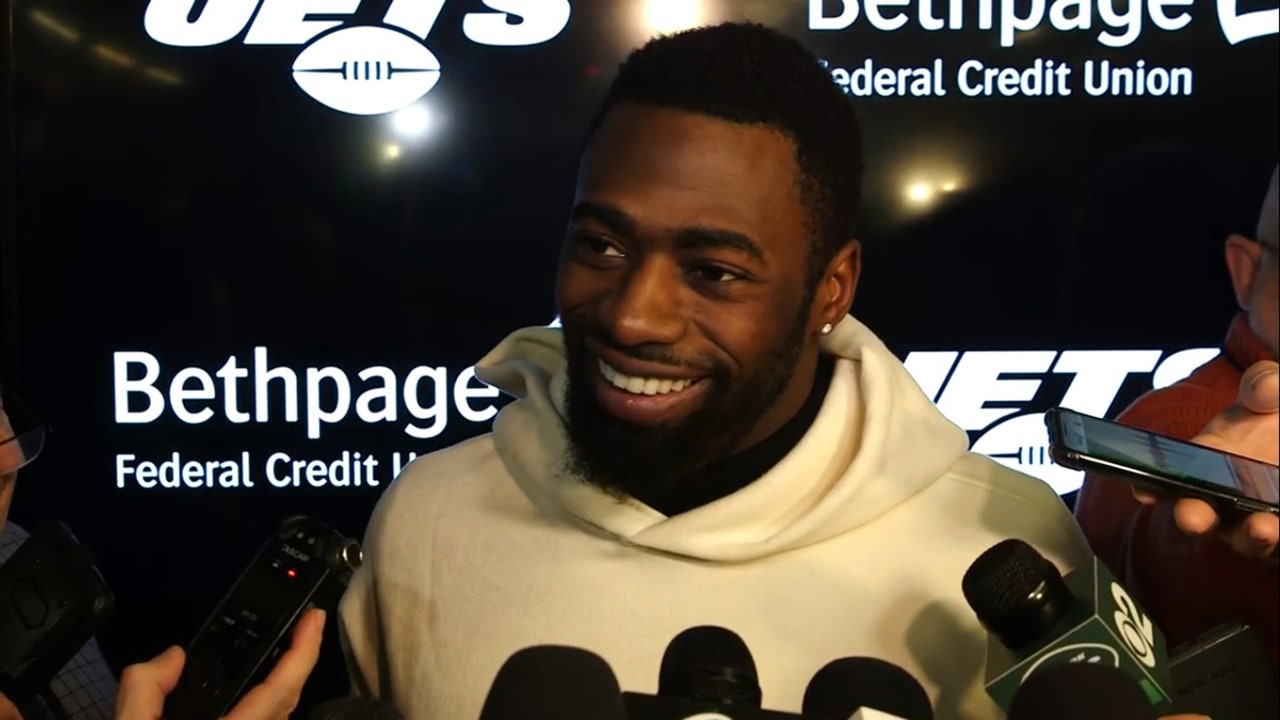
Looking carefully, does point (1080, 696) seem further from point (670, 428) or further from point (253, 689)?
point (253, 689)

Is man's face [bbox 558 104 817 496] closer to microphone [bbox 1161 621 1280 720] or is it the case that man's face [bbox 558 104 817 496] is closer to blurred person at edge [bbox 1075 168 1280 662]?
blurred person at edge [bbox 1075 168 1280 662]

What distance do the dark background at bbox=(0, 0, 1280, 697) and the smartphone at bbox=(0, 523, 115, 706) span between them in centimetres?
114

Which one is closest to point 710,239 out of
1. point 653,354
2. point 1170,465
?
point 653,354

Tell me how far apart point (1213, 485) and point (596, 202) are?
2.09 feet

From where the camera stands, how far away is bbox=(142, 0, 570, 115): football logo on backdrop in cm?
235

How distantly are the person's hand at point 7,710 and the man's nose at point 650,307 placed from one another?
643 millimetres

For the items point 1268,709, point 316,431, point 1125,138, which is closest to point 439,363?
point 316,431

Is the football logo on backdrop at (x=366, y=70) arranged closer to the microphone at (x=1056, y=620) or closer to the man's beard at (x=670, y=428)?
the man's beard at (x=670, y=428)

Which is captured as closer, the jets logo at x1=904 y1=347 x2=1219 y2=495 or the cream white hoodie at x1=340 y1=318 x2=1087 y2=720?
the cream white hoodie at x1=340 y1=318 x2=1087 y2=720

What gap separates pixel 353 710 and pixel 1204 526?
0.69 m

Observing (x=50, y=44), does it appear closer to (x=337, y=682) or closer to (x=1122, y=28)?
(x=337, y=682)

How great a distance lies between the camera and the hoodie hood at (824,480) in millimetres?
1398

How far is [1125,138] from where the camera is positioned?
7.82 feet

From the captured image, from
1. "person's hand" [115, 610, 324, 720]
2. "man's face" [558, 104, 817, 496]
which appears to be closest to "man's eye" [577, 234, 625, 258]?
"man's face" [558, 104, 817, 496]
